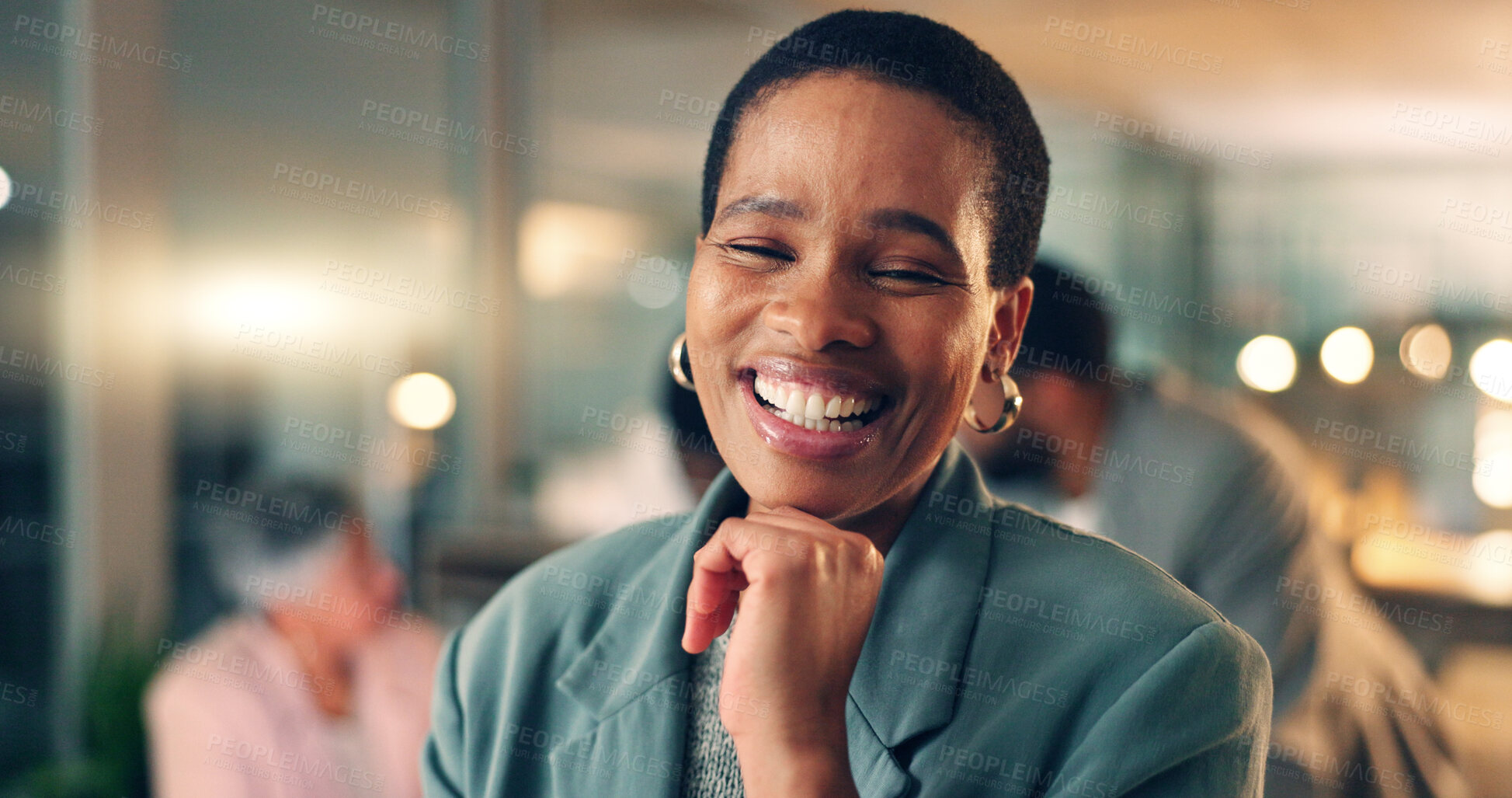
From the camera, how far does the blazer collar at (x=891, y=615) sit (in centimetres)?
71

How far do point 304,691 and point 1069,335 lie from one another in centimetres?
148

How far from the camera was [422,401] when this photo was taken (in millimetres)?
3562

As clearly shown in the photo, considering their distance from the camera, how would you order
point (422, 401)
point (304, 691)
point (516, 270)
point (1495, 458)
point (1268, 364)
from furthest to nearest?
point (1268, 364) < point (516, 270) < point (422, 401) < point (1495, 458) < point (304, 691)

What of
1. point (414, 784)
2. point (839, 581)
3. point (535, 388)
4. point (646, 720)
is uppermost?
point (839, 581)

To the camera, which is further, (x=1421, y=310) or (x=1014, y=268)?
(x=1421, y=310)

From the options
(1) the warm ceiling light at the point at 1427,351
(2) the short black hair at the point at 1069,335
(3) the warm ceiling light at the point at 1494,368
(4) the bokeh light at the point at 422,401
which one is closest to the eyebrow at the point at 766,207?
(2) the short black hair at the point at 1069,335

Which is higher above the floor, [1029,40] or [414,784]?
[1029,40]

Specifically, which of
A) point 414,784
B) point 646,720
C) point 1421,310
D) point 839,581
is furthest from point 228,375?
point 1421,310

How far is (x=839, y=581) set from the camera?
0.64 metres

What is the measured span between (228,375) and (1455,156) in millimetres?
4061

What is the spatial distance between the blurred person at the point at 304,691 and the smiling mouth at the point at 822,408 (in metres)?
1.34

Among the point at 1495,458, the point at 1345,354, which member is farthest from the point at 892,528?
the point at 1345,354

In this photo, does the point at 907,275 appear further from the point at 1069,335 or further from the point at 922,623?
the point at 1069,335

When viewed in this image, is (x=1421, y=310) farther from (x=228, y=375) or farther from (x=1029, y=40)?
(x=228, y=375)
